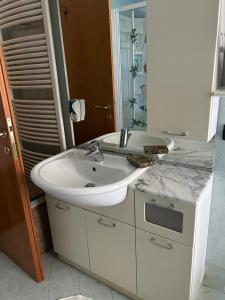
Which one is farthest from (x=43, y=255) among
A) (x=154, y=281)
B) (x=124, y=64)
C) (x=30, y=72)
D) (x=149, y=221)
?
(x=124, y=64)

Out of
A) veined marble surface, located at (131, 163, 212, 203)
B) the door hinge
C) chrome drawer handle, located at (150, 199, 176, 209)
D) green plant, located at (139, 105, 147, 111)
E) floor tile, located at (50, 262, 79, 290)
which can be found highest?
green plant, located at (139, 105, 147, 111)

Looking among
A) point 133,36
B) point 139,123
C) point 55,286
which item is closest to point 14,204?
point 55,286

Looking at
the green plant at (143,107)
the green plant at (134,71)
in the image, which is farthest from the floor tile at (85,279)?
the green plant at (134,71)

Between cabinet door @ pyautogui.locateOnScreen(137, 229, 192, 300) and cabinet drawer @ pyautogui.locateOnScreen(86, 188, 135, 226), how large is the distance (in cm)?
9

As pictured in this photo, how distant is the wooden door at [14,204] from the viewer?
1.41 m

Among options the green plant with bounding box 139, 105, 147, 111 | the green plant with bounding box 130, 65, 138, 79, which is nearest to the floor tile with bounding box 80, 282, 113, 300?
the green plant with bounding box 139, 105, 147, 111

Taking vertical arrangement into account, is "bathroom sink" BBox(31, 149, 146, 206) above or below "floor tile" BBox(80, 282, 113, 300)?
above

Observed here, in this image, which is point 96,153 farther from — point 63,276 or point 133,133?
point 63,276

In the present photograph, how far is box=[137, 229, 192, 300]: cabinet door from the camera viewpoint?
123 centimetres

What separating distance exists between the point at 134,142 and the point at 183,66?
57 centimetres

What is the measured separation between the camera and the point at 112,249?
1.50 meters

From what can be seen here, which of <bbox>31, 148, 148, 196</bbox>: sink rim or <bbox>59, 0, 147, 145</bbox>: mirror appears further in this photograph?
<bbox>59, 0, 147, 145</bbox>: mirror

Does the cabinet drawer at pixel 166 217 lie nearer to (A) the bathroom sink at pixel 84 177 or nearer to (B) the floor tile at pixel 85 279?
(A) the bathroom sink at pixel 84 177

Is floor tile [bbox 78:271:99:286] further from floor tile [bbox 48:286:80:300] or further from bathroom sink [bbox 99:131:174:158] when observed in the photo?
bathroom sink [bbox 99:131:174:158]
